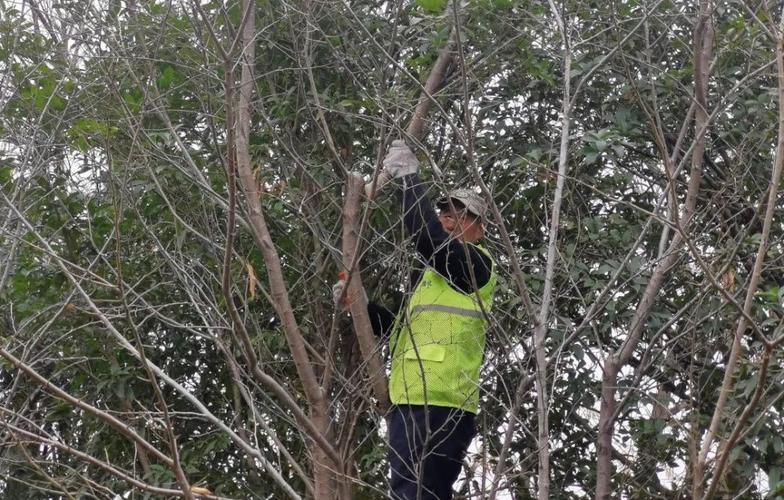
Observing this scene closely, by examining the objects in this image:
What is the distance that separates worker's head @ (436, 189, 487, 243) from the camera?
14.4 ft

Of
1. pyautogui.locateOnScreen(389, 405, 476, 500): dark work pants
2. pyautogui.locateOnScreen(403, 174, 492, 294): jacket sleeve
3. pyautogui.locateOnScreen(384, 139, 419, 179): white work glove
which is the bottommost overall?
pyautogui.locateOnScreen(389, 405, 476, 500): dark work pants

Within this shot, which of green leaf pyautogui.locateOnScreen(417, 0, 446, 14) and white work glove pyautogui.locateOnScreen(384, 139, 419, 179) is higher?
green leaf pyautogui.locateOnScreen(417, 0, 446, 14)

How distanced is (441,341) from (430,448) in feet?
1.34

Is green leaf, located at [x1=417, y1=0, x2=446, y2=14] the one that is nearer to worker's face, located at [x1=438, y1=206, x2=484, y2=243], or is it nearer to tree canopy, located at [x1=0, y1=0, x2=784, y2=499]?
tree canopy, located at [x1=0, y1=0, x2=784, y2=499]

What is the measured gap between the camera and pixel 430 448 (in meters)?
4.41

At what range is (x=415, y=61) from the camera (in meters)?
4.93

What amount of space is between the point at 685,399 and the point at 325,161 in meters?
1.92

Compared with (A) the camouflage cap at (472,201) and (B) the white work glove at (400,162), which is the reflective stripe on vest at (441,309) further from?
(B) the white work glove at (400,162)

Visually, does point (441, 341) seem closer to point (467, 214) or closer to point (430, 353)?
point (430, 353)

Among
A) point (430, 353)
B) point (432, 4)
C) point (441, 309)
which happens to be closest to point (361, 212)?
point (441, 309)

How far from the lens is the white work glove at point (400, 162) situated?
4.39 metres

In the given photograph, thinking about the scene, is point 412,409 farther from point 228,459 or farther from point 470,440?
point 228,459

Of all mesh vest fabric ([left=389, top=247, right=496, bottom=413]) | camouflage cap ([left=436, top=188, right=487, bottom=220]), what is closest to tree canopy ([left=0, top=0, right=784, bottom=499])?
mesh vest fabric ([left=389, top=247, right=496, bottom=413])

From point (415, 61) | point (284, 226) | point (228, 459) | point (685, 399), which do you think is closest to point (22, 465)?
point (228, 459)
